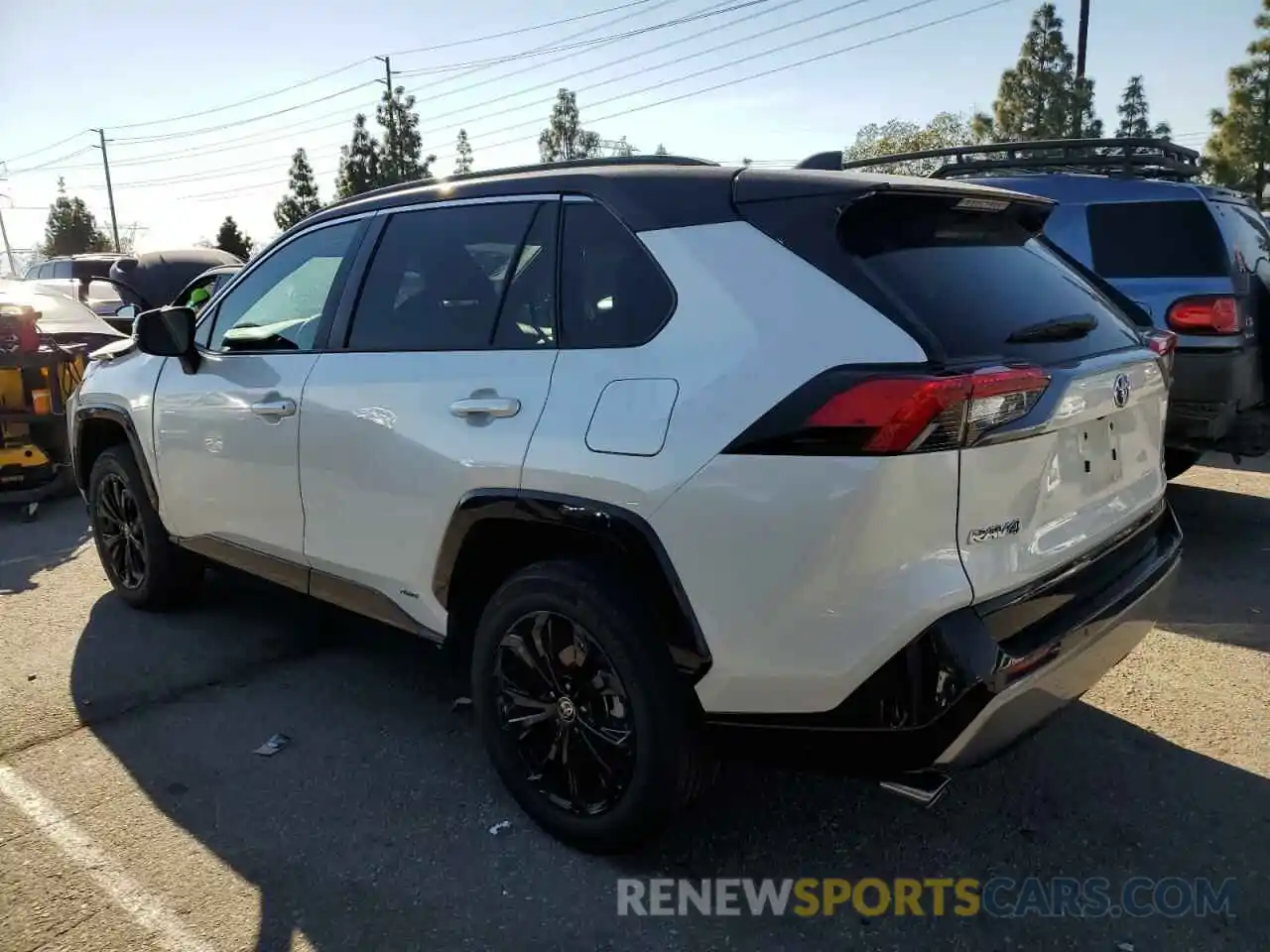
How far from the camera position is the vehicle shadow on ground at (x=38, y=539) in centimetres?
575

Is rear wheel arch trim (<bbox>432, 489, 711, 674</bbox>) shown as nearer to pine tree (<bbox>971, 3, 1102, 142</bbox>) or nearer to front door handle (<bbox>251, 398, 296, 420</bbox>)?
front door handle (<bbox>251, 398, 296, 420</bbox>)

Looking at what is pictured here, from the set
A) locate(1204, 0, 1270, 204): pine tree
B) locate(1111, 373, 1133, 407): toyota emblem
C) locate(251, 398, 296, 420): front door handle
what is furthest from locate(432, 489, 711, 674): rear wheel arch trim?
locate(1204, 0, 1270, 204): pine tree

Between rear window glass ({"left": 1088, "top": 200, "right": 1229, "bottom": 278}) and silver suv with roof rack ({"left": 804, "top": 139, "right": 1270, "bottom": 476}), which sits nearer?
silver suv with roof rack ({"left": 804, "top": 139, "right": 1270, "bottom": 476})

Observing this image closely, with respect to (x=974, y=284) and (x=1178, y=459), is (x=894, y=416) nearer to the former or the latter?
(x=974, y=284)

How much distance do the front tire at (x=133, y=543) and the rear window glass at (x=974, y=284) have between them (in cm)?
353

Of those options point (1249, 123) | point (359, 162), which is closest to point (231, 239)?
point (359, 162)

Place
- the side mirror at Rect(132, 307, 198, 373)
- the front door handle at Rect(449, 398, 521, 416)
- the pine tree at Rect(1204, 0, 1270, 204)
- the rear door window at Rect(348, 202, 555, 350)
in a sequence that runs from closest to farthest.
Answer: the front door handle at Rect(449, 398, 521, 416) < the rear door window at Rect(348, 202, 555, 350) < the side mirror at Rect(132, 307, 198, 373) < the pine tree at Rect(1204, 0, 1270, 204)

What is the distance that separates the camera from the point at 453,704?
12.8 feet

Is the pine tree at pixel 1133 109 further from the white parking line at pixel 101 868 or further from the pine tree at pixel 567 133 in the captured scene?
the white parking line at pixel 101 868

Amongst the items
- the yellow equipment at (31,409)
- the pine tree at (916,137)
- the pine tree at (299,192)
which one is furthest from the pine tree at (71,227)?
the yellow equipment at (31,409)

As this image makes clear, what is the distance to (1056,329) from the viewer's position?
265 cm

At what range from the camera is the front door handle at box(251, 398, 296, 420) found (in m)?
3.57

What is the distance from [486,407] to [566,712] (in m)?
0.89

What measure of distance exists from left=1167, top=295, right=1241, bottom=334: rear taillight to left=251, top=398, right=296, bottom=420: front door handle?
4.59 meters
